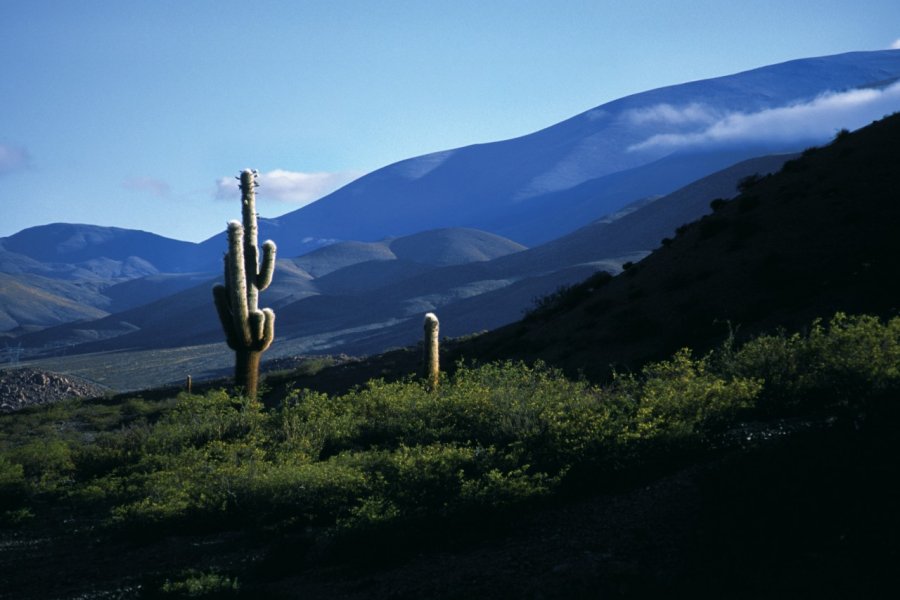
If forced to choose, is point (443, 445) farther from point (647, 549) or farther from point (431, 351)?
point (431, 351)

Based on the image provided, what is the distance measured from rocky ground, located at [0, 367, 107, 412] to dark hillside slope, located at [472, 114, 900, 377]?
1082 inches

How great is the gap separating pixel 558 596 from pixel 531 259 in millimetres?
134522

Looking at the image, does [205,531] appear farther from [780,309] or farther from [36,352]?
[36,352]

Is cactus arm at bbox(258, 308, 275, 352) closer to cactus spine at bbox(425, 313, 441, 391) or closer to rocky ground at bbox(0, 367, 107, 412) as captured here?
cactus spine at bbox(425, 313, 441, 391)

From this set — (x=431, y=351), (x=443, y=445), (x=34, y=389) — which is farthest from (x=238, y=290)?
(x=34, y=389)

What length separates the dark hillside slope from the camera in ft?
62.0

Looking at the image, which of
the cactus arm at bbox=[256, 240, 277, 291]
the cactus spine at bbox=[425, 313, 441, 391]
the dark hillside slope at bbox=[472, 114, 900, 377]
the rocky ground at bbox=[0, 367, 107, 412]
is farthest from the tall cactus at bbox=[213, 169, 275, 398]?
the rocky ground at bbox=[0, 367, 107, 412]

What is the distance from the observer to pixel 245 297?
1995 centimetres

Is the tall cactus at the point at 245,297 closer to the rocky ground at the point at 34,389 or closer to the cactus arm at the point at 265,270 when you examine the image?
the cactus arm at the point at 265,270

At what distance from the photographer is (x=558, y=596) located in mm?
6062

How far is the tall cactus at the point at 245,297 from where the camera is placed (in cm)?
1980

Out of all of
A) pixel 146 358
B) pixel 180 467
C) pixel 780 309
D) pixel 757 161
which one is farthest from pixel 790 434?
pixel 757 161

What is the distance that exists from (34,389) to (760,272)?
38823 mm

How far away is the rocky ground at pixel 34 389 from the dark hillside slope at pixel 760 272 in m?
27.5
